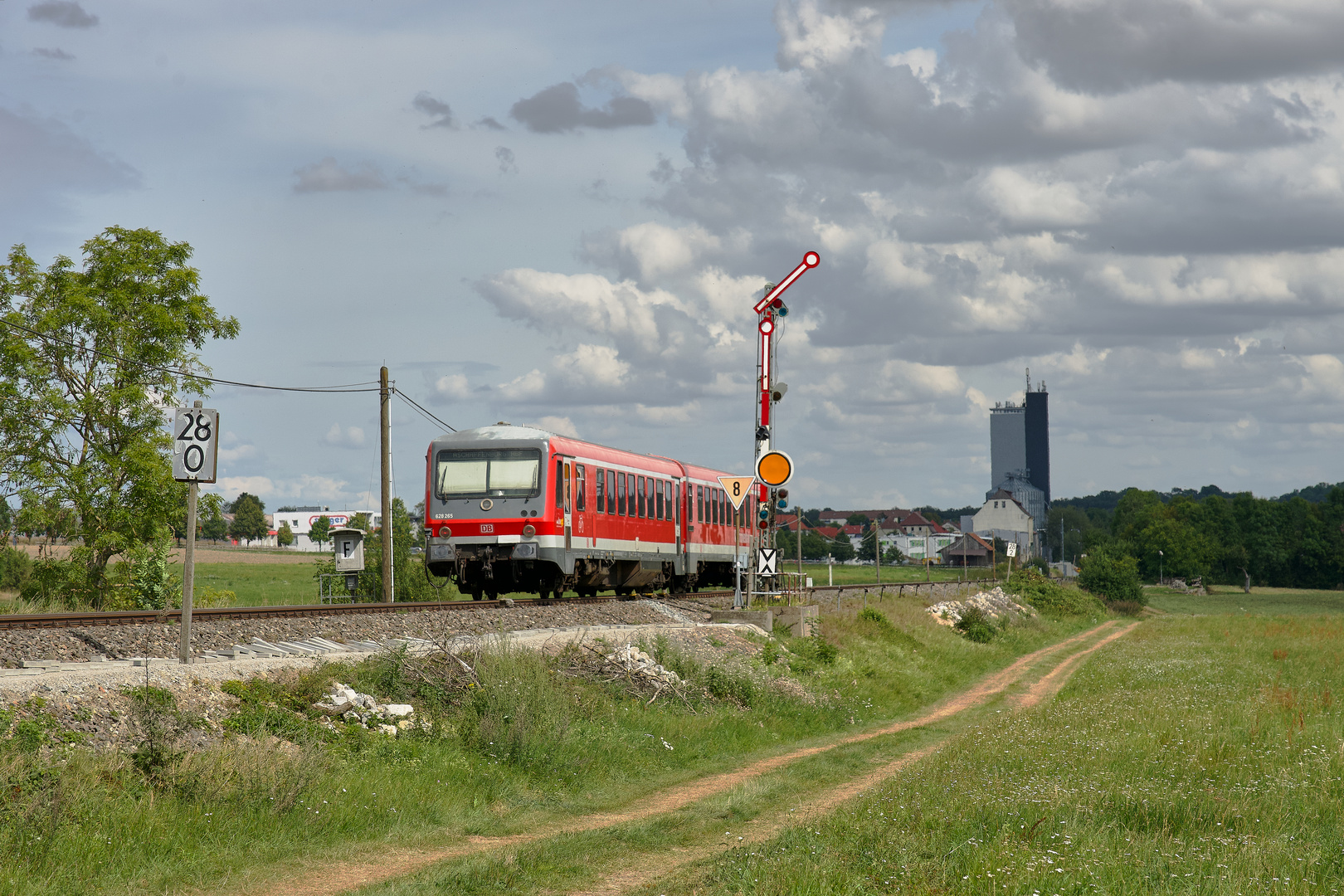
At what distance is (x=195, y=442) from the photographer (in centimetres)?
1285

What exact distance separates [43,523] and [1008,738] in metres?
24.6

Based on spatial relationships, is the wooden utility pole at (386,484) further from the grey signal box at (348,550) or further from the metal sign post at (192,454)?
the metal sign post at (192,454)

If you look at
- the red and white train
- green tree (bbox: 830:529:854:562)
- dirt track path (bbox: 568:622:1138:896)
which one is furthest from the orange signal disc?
green tree (bbox: 830:529:854:562)

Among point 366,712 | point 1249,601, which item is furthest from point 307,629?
point 1249,601

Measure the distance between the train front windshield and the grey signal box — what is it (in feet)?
14.5

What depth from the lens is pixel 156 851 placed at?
8.32 m

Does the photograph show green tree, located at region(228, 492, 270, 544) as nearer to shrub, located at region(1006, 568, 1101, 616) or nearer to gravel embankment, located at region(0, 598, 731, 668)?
shrub, located at region(1006, 568, 1101, 616)

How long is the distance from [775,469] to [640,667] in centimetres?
622

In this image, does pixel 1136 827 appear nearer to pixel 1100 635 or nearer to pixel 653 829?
pixel 653 829

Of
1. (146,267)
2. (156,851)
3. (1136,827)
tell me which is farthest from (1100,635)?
(156,851)

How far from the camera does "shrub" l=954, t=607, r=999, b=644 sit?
3647cm

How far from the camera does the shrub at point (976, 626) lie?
1436 inches

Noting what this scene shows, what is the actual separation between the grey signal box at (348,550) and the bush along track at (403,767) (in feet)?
43.3

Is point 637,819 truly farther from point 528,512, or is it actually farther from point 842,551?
point 842,551
